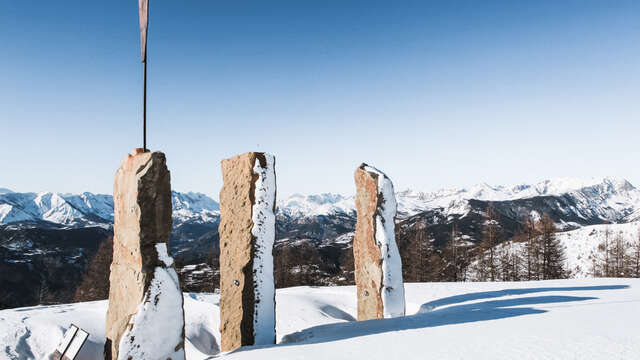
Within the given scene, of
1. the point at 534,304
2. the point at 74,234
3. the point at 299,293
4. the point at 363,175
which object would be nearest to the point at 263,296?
the point at 363,175

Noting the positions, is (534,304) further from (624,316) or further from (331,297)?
(331,297)

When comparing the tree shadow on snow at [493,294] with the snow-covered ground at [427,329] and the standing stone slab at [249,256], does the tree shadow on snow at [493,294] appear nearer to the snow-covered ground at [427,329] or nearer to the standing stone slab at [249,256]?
the snow-covered ground at [427,329]

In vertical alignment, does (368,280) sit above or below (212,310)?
above

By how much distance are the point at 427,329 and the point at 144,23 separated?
7.65 meters

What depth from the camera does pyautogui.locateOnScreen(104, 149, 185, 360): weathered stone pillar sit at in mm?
5375

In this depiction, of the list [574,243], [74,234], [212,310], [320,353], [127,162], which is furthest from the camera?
[74,234]

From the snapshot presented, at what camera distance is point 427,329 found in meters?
6.64

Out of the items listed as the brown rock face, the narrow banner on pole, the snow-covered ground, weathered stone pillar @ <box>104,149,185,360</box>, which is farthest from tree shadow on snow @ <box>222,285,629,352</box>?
A: the narrow banner on pole

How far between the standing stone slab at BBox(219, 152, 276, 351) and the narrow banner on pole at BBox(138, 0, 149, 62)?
110 inches

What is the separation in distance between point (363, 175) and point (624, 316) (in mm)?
6677

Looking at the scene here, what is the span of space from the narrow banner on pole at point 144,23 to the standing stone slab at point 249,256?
2802 mm

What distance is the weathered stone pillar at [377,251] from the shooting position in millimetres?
9844

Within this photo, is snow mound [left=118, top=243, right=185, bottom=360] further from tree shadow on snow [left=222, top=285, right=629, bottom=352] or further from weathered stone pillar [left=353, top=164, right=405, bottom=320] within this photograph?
weathered stone pillar [left=353, top=164, right=405, bottom=320]

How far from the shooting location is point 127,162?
589 centimetres
